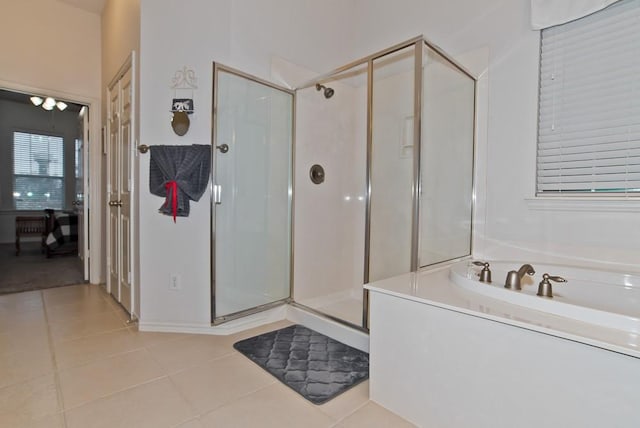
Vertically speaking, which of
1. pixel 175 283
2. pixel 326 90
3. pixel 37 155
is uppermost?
pixel 326 90

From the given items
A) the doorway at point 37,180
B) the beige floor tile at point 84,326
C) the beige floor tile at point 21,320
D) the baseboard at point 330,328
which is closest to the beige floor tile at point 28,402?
the beige floor tile at point 84,326

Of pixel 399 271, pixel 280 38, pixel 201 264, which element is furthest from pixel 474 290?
pixel 280 38

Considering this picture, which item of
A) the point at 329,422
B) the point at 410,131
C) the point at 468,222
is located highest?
the point at 410,131

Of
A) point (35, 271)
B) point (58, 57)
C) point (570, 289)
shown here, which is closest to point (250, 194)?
point (570, 289)

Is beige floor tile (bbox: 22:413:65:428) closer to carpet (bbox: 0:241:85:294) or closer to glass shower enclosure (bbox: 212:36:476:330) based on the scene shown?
glass shower enclosure (bbox: 212:36:476:330)

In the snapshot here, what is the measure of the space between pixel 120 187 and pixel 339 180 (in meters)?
2.01

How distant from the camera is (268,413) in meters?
1.49

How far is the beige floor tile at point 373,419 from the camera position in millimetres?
1422

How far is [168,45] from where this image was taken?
2.29m

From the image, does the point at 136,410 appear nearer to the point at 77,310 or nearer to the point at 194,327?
the point at 194,327

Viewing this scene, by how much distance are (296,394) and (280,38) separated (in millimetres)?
2587

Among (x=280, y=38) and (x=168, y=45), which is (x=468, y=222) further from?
(x=168, y=45)

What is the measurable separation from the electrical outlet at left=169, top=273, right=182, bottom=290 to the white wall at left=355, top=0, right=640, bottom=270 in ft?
7.26

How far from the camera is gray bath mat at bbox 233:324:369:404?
5.61ft
